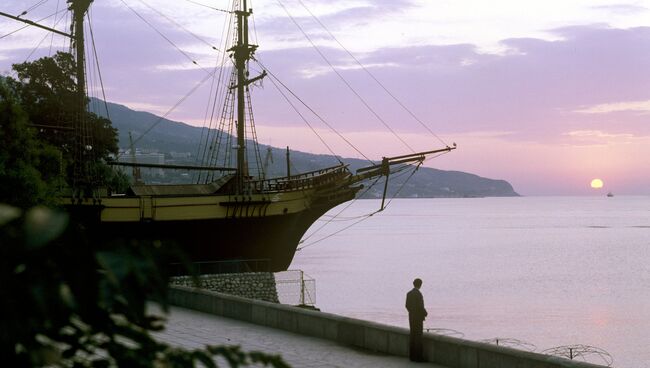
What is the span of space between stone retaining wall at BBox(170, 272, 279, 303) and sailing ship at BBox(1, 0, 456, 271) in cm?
390

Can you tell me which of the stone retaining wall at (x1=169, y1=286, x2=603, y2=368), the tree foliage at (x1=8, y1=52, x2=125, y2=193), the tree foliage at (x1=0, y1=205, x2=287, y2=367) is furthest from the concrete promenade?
the tree foliage at (x1=8, y1=52, x2=125, y2=193)

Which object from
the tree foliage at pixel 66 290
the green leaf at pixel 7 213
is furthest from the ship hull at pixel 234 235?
the green leaf at pixel 7 213

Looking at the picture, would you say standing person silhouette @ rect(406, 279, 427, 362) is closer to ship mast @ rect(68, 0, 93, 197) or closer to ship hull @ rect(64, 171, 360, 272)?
ship hull @ rect(64, 171, 360, 272)

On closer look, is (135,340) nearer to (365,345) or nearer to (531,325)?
(365,345)

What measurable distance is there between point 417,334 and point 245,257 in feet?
80.8

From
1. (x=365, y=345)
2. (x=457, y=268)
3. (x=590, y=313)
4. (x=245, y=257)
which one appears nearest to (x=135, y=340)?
(x=365, y=345)

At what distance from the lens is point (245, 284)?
3209 cm

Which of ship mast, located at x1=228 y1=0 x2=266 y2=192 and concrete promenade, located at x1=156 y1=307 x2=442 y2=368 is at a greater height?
ship mast, located at x1=228 y1=0 x2=266 y2=192

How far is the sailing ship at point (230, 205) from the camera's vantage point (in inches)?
1367

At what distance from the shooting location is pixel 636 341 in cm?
4956

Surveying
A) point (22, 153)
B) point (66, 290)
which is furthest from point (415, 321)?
point (22, 153)

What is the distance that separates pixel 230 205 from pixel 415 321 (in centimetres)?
2331

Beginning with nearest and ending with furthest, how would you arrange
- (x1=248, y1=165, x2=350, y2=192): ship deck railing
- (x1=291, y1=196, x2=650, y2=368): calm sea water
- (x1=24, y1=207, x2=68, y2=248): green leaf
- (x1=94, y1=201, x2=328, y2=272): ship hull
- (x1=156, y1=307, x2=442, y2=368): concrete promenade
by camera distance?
(x1=24, y1=207, x2=68, y2=248): green leaf → (x1=156, y1=307, x2=442, y2=368): concrete promenade → (x1=94, y1=201, x2=328, y2=272): ship hull → (x1=248, y1=165, x2=350, y2=192): ship deck railing → (x1=291, y1=196, x2=650, y2=368): calm sea water

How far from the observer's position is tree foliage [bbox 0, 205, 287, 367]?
155cm
